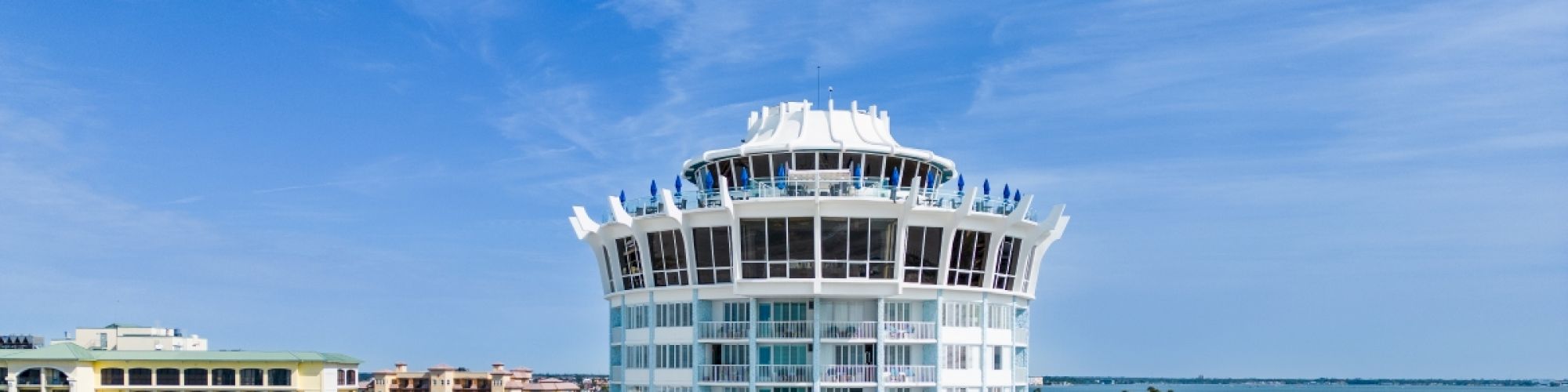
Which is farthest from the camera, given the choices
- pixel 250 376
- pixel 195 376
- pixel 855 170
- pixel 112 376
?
pixel 250 376

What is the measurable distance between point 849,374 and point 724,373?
18.6 ft

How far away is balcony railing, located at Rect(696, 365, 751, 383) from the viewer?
2581 inches

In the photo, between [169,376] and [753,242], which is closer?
[753,242]

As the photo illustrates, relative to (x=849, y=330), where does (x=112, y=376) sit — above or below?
below

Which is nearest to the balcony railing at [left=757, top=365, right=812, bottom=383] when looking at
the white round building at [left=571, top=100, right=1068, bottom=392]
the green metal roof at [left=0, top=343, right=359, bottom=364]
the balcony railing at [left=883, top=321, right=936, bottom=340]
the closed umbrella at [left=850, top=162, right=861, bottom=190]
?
the white round building at [left=571, top=100, right=1068, bottom=392]

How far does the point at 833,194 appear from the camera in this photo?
6600 centimetres

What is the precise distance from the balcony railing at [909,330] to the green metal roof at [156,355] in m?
126

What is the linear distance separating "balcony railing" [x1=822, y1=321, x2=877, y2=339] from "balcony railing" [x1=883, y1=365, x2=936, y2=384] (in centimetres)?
169

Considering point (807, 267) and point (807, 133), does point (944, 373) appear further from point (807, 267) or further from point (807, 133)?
point (807, 133)

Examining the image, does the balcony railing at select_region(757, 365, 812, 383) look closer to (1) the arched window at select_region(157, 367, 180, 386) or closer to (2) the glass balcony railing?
(2) the glass balcony railing

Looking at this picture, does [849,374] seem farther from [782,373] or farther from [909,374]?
[782,373]

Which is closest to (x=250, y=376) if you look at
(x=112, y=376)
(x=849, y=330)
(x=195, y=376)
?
(x=195, y=376)

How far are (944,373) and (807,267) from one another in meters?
8.10

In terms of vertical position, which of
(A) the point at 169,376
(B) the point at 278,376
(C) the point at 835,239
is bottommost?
(B) the point at 278,376
